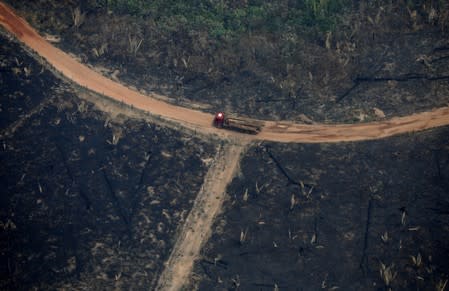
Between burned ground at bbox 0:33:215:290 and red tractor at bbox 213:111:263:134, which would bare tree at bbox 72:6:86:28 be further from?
red tractor at bbox 213:111:263:134

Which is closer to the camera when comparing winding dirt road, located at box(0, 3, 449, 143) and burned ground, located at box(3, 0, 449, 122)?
winding dirt road, located at box(0, 3, 449, 143)

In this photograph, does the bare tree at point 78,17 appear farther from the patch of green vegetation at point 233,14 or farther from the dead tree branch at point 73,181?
the dead tree branch at point 73,181

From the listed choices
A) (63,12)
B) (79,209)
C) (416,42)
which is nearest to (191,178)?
(79,209)

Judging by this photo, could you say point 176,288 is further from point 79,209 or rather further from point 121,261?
point 79,209

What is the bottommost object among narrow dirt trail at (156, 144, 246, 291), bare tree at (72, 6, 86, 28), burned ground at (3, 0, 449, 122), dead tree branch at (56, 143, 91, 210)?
narrow dirt trail at (156, 144, 246, 291)

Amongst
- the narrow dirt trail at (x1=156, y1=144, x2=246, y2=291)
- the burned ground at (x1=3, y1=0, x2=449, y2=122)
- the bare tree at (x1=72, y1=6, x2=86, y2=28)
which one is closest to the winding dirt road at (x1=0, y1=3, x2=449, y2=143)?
the burned ground at (x1=3, y1=0, x2=449, y2=122)

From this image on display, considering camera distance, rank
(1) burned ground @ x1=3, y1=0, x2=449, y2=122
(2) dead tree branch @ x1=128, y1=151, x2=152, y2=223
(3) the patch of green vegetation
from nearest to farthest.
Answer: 1. (2) dead tree branch @ x1=128, y1=151, x2=152, y2=223
2. (1) burned ground @ x1=3, y1=0, x2=449, y2=122
3. (3) the patch of green vegetation

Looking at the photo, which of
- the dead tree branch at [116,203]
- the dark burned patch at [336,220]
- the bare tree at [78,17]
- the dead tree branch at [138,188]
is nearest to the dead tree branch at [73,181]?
the dead tree branch at [116,203]
